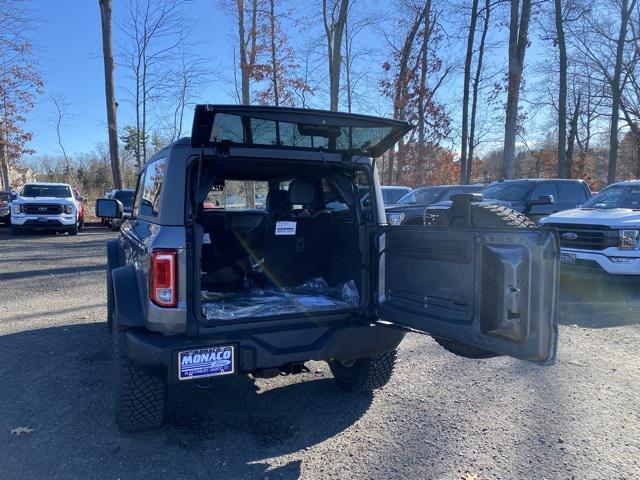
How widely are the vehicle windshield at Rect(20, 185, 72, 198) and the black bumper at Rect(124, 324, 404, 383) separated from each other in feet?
55.1

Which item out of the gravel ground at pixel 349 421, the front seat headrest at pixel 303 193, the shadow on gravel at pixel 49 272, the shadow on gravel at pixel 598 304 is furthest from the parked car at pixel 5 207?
the shadow on gravel at pixel 598 304

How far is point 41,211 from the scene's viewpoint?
16203mm


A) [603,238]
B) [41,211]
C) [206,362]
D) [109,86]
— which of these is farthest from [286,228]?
[109,86]

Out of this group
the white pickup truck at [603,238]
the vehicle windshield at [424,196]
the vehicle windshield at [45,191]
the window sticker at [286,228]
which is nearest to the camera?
the window sticker at [286,228]

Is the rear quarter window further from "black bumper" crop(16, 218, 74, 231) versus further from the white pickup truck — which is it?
"black bumper" crop(16, 218, 74, 231)

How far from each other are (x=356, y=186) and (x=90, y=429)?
2556mm

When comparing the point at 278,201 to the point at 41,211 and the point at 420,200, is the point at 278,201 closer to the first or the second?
the point at 420,200

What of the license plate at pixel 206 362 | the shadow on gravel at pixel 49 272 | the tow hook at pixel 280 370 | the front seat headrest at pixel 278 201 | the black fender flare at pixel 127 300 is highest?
the front seat headrest at pixel 278 201

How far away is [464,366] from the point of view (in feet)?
14.7

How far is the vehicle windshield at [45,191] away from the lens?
55.2 ft

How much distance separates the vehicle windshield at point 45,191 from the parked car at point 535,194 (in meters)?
13.9

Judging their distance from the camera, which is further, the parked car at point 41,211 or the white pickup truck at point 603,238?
the parked car at point 41,211

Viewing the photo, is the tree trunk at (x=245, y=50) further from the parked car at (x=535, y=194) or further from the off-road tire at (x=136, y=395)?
the off-road tire at (x=136, y=395)

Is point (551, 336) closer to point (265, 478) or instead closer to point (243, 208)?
point (265, 478)
